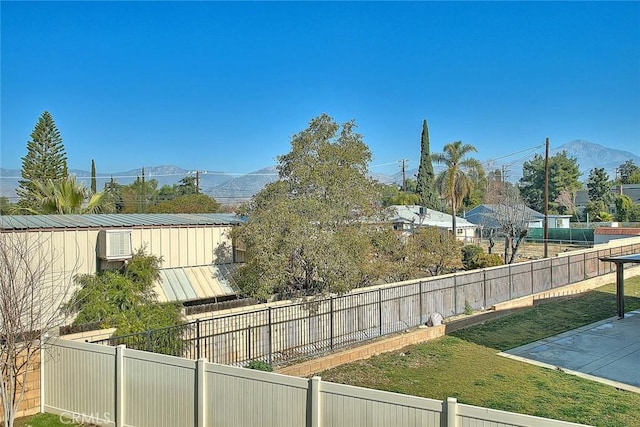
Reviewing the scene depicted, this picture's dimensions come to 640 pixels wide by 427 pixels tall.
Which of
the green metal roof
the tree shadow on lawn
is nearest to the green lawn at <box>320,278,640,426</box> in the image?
the tree shadow on lawn

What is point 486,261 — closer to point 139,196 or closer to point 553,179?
point 139,196

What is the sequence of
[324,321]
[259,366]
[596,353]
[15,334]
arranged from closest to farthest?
[15,334]
[259,366]
[324,321]
[596,353]

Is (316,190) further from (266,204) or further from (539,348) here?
(539,348)

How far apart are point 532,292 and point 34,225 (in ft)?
59.8

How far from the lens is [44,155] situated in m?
41.6

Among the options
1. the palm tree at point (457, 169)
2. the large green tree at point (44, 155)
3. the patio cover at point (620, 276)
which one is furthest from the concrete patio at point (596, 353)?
the large green tree at point (44, 155)

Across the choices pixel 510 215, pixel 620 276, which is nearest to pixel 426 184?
pixel 510 215

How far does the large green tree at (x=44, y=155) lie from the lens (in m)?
40.8

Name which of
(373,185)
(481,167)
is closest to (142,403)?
(373,185)

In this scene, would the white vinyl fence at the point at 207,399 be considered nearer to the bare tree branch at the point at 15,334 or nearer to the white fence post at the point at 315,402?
the white fence post at the point at 315,402

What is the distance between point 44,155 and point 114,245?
3147 cm

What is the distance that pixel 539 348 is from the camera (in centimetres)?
1435

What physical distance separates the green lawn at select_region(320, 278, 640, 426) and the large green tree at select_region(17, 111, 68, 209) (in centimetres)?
3495

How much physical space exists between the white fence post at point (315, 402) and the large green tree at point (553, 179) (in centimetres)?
7320
